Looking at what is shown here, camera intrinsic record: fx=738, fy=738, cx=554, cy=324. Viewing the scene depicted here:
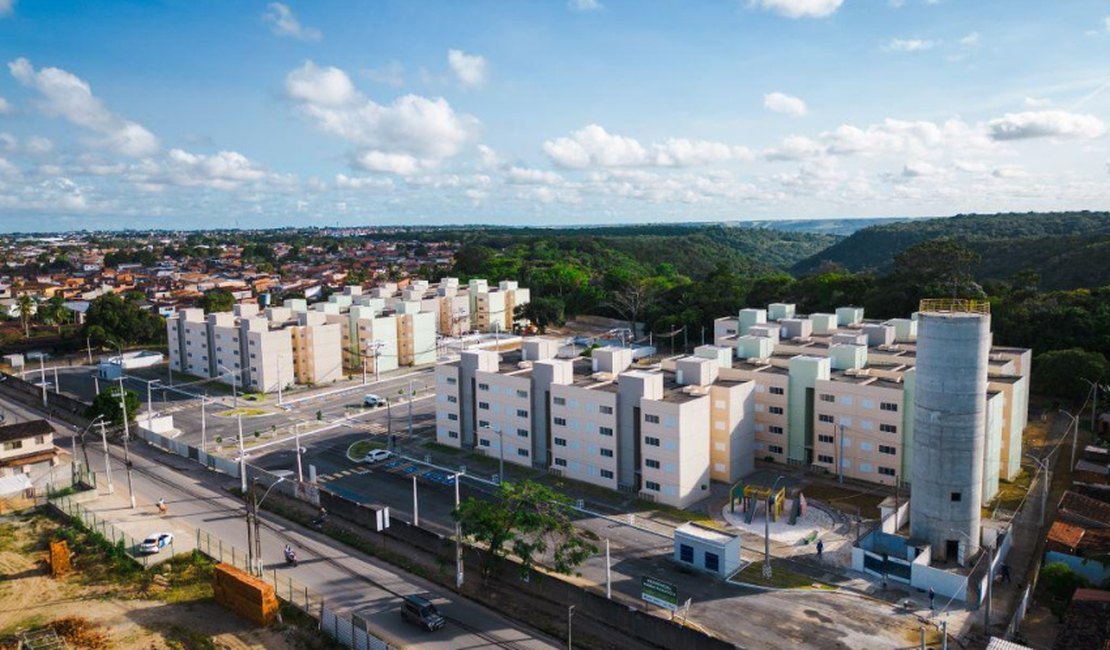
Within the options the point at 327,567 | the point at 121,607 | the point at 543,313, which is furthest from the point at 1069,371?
the point at 121,607

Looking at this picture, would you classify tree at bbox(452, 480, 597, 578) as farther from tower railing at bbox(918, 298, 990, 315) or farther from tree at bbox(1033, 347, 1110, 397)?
tree at bbox(1033, 347, 1110, 397)

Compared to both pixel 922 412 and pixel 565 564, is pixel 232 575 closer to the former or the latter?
pixel 565 564

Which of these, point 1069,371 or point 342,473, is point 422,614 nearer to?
point 342,473

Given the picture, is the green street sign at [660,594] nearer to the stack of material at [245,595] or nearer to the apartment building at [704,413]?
the apartment building at [704,413]

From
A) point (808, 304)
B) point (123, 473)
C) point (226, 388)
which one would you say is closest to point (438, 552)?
point (123, 473)

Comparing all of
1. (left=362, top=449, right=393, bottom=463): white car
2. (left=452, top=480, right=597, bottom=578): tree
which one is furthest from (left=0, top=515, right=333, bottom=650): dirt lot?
(left=362, top=449, right=393, bottom=463): white car
